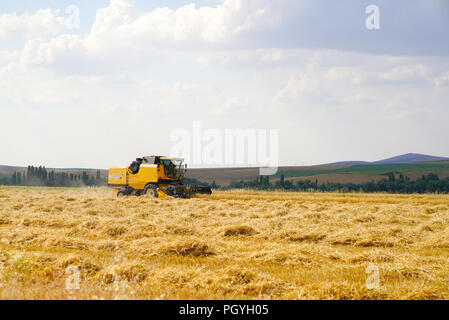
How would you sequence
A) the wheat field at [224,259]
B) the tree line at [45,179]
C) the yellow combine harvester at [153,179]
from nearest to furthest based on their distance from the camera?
the wheat field at [224,259], the yellow combine harvester at [153,179], the tree line at [45,179]

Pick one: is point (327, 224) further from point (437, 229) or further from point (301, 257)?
point (301, 257)

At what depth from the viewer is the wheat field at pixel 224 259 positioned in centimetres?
612

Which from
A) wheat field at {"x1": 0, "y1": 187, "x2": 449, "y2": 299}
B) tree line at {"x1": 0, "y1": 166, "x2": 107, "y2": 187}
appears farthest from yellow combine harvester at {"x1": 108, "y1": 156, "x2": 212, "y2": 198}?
tree line at {"x1": 0, "y1": 166, "x2": 107, "y2": 187}

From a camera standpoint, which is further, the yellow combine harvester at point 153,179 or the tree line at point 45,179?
the tree line at point 45,179

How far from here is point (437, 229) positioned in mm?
13773

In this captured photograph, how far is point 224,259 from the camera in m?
9.12

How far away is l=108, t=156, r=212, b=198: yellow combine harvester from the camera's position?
1008 inches

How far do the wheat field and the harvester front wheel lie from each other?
31.7ft

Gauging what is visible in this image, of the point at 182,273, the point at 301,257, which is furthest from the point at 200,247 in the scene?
the point at 182,273

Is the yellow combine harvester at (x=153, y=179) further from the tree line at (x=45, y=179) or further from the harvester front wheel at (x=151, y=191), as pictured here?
the tree line at (x=45, y=179)

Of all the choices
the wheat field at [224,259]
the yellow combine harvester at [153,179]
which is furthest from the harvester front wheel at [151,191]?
the wheat field at [224,259]

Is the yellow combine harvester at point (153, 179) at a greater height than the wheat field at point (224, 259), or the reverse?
the yellow combine harvester at point (153, 179)

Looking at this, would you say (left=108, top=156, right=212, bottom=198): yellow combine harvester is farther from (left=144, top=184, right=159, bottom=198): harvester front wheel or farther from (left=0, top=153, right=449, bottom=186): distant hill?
(left=0, top=153, right=449, bottom=186): distant hill

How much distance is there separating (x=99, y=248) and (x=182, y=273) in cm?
401
